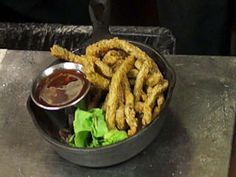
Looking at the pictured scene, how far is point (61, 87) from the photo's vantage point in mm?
1127

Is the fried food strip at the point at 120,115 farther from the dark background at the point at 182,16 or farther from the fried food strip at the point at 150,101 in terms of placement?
the dark background at the point at 182,16

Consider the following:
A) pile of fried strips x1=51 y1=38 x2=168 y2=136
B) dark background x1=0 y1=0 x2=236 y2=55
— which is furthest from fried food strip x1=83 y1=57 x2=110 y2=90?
dark background x1=0 y1=0 x2=236 y2=55

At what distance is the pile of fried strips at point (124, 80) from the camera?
1091 millimetres

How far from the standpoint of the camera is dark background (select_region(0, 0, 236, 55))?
1716 mm

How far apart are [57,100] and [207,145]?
32 centimetres

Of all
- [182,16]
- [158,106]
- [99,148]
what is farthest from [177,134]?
[182,16]

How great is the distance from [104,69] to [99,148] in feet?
0.59

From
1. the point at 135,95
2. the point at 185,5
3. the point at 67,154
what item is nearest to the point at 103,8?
the point at 135,95

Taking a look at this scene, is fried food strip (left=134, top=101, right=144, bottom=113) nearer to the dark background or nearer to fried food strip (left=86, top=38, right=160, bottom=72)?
fried food strip (left=86, top=38, right=160, bottom=72)

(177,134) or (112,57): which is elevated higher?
(112,57)

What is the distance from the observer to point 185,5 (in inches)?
68.1

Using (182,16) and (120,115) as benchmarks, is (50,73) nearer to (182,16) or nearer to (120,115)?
(120,115)

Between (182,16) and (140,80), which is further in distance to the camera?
(182,16)

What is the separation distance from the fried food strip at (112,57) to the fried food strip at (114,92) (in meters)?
0.03
